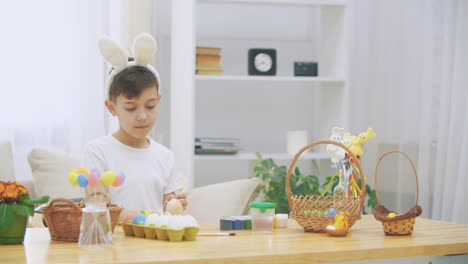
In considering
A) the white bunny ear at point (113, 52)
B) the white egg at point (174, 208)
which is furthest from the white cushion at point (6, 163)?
the white egg at point (174, 208)

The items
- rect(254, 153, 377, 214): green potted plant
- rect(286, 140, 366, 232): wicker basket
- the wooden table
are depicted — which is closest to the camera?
the wooden table

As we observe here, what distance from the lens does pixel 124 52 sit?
236 cm

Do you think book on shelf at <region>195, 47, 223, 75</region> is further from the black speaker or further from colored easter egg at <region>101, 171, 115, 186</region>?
colored easter egg at <region>101, 171, 115, 186</region>

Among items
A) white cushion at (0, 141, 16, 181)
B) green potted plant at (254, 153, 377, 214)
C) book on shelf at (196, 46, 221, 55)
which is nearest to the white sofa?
white cushion at (0, 141, 16, 181)

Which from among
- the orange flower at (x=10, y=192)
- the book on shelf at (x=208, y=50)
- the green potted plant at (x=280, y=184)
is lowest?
the green potted plant at (x=280, y=184)

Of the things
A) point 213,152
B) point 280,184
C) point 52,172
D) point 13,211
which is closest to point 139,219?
point 13,211

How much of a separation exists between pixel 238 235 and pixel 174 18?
89.6 inches

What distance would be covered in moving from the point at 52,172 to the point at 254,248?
221cm

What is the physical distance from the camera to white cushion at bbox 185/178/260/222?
3445 millimetres

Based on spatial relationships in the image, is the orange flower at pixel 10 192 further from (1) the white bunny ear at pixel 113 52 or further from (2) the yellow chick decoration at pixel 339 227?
(2) the yellow chick decoration at pixel 339 227

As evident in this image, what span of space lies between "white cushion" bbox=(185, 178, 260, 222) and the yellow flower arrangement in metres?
1.50

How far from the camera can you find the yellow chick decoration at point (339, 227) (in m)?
2.16

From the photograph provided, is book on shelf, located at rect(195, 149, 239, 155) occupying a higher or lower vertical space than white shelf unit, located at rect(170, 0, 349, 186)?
lower

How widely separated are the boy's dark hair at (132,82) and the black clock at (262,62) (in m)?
2.04
